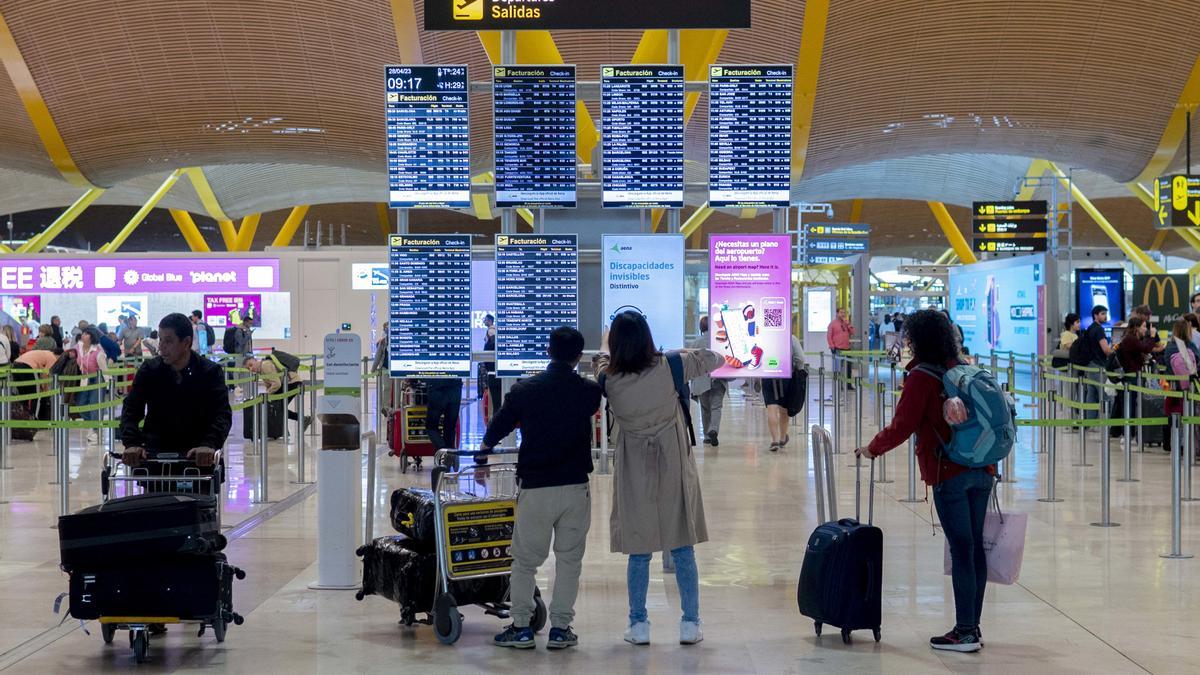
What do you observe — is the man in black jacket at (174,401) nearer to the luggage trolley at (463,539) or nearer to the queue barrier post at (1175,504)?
the luggage trolley at (463,539)

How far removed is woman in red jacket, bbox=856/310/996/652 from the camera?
231 inches

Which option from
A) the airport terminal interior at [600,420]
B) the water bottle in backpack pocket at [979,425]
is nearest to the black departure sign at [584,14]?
the airport terminal interior at [600,420]

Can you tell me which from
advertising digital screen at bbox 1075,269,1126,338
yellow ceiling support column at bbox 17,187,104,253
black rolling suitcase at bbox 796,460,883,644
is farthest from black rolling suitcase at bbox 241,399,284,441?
yellow ceiling support column at bbox 17,187,104,253

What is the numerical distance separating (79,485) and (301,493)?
Answer: 2271 mm

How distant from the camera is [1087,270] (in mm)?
24141

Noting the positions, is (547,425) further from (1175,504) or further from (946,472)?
(1175,504)

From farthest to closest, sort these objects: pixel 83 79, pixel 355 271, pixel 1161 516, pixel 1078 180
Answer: pixel 1078 180
pixel 355 271
pixel 83 79
pixel 1161 516

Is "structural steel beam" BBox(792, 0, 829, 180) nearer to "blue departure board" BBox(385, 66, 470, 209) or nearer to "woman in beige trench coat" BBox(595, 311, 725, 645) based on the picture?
"blue departure board" BBox(385, 66, 470, 209)

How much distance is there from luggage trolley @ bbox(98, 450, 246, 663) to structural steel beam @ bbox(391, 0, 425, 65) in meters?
15.1

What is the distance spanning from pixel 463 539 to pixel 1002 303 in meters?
22.8

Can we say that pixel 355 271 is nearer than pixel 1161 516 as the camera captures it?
→ No

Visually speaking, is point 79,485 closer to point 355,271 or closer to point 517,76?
point 517,76

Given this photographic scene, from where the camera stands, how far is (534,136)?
34.1ft

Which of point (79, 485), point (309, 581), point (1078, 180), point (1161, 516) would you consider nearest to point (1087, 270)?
point (1161, 516)
